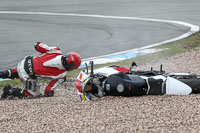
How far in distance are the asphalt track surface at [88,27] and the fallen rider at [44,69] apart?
3577 millimetres

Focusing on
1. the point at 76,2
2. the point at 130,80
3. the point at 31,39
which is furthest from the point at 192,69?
the point at 76,2

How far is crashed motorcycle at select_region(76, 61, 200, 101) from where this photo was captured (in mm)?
7793

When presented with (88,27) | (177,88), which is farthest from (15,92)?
(88,27)

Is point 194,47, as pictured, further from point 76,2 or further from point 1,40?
point 76,2

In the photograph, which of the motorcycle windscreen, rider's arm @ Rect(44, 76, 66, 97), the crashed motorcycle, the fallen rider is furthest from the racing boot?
the motorcycle windscreen

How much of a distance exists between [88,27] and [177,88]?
36.4 feet

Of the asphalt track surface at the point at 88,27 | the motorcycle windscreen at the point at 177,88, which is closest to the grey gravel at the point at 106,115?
the motorcycle windscreen at the point at 177,88

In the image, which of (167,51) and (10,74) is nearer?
(10,74)

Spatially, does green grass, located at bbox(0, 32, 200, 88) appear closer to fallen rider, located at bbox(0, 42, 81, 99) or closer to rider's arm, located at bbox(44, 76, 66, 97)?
fallen rider, located at bbox(0, 42, 81, 99)

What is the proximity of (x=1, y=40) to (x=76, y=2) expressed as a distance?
399 inches

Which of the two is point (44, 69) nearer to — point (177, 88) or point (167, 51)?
point (177, 88)

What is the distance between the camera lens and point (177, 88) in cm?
780

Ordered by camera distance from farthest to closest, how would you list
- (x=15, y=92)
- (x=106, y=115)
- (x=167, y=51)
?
1. (x=167, y=51)
2. (x=15, y=92)
3. (x=106, y=115)

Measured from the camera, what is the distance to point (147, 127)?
19.5 feet
